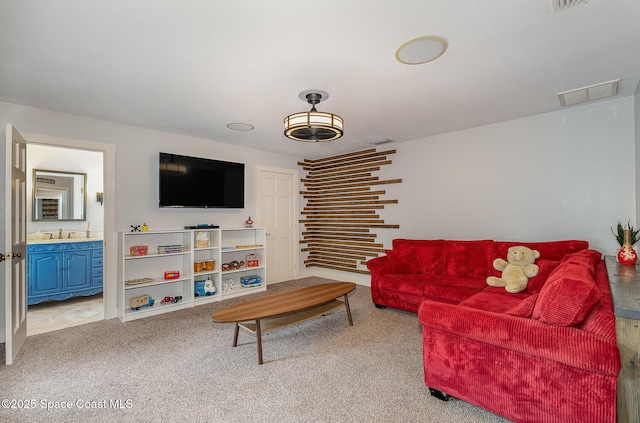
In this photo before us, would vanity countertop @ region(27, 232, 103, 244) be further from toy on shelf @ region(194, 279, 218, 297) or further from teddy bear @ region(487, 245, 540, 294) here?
teddy bear @ region(487, 245, 540, 294)

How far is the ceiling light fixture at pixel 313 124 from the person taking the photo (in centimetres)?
243

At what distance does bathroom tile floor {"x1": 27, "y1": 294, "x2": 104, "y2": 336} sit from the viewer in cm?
344

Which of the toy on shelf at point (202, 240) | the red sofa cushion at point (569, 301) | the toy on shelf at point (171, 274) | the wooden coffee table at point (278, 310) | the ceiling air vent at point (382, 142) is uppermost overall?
the ceiling air vent at point (382, 142)

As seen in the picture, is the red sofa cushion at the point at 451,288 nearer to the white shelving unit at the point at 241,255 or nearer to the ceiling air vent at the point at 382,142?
the ceiling air vent at the point at 382,142

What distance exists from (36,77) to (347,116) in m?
2.95

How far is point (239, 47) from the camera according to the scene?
2.12 metres

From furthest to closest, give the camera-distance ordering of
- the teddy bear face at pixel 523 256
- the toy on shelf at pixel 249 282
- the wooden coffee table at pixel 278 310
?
the toy on shelf at pixel 249 282
the teddy bear face at pixel 523 256
the wooden coffee table at pixel 278 310

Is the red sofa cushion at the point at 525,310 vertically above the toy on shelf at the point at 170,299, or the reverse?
the red sofa cushion at the point at 525,310

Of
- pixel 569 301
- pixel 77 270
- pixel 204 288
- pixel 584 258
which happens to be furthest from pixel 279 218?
pixel 569 301

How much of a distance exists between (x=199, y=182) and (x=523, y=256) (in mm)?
4187

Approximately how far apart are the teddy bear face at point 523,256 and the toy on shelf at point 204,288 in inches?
153

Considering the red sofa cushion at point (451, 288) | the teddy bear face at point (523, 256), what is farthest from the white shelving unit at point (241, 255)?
the teddy bear face at point (523, 256)

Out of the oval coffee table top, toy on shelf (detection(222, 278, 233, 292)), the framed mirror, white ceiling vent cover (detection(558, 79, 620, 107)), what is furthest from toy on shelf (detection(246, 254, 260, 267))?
white ceiling vent cover (detection(558, 79, 620, 107))

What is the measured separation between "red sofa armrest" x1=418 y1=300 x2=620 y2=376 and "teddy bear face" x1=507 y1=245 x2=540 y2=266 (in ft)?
5.38
